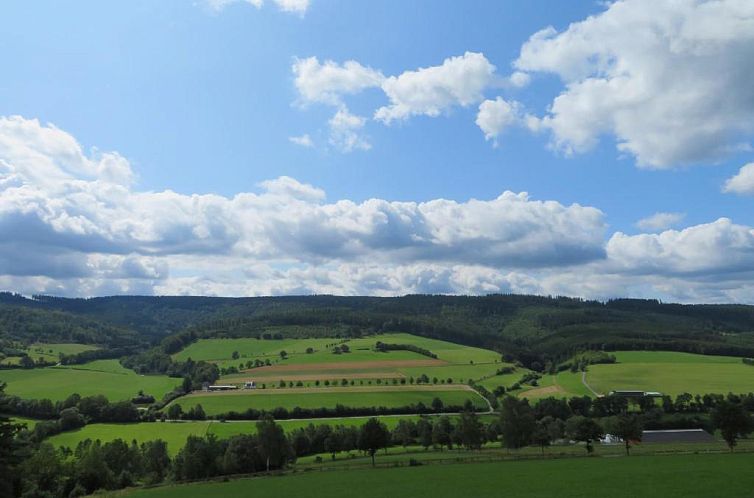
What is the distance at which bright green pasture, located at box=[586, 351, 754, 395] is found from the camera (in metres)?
136

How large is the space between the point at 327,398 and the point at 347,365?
148 feet

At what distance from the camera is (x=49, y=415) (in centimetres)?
12081

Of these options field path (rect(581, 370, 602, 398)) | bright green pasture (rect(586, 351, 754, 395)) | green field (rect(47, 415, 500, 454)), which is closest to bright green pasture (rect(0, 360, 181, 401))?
green field (rect(47, 415, 500, 454))

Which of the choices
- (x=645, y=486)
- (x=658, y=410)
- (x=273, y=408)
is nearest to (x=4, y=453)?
(x=645, y=486)

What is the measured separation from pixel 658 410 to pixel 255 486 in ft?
307

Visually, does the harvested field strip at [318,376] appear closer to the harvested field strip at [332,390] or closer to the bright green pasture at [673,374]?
the harvested field strip at [332,390]

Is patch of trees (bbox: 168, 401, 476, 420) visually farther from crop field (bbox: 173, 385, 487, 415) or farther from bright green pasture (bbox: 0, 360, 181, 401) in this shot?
bright green pasture (bbox: 0, 360, 181, 401)

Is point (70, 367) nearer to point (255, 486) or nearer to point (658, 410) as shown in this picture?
point (255, 486)

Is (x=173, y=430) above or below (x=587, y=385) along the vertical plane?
below

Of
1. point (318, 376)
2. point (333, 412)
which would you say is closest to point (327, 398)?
point (333, 412)

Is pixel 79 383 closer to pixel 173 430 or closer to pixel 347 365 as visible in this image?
pixel 173 430

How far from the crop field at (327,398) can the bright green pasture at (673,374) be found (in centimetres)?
3971

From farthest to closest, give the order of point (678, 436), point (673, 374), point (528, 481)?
point (673, 374) < point (678, 436) < point (528, 481)

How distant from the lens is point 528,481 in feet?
155
